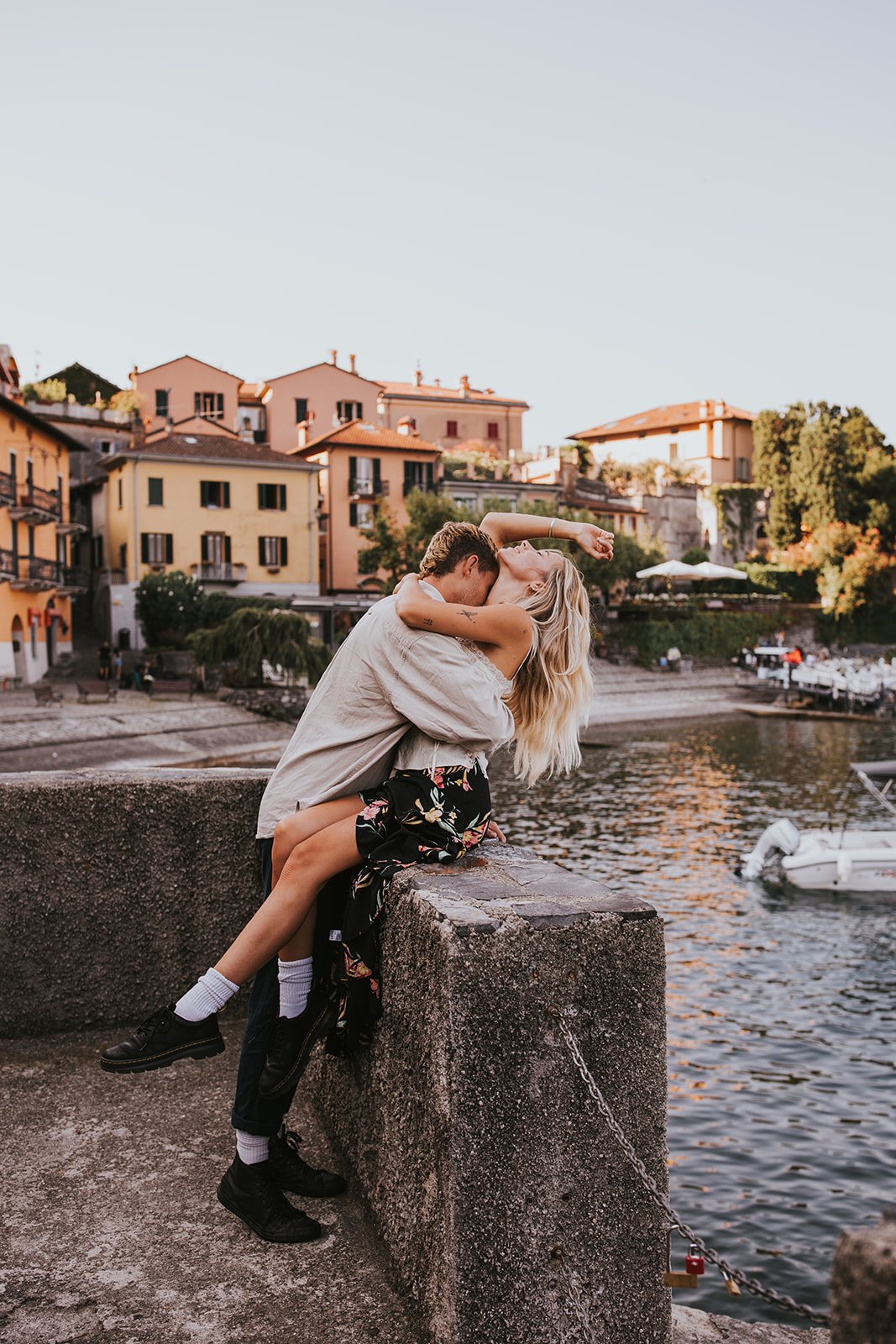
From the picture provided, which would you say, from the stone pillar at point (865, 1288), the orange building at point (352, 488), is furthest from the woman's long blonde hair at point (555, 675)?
the orange building at point (352, 488)

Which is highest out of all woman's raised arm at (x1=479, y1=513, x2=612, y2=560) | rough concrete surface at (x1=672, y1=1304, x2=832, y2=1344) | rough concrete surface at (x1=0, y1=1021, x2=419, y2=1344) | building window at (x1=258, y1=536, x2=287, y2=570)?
building window at (x1=258, y1=536, x2=287, y2=570)

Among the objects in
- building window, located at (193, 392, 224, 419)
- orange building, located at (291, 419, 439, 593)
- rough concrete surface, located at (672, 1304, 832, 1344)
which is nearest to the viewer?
rough concrete surface, located at (672, 1304, 832, 1344)

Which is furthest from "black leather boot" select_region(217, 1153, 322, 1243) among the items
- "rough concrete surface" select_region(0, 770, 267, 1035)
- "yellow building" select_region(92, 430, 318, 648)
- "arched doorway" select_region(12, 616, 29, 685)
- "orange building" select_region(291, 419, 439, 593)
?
"orange building" select_region(291, 419, 439, 593)

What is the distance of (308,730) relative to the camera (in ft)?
10.9

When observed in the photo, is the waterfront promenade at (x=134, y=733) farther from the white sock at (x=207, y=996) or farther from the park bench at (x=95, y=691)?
the white sock at (x=207, y=996)

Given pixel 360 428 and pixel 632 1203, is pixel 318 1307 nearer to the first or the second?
pixel 632 1203

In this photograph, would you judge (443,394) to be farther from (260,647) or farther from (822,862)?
(822,862)

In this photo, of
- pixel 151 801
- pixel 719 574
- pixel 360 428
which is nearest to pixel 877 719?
pixel 719 574

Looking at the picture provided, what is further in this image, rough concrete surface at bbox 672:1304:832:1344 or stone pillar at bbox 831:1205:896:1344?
rough concrete surface at bbox 672:1304:832:1344

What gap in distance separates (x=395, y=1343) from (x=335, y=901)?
42.3 inches

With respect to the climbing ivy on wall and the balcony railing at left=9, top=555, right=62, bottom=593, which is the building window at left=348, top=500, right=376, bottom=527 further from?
the climbing ivy on wall

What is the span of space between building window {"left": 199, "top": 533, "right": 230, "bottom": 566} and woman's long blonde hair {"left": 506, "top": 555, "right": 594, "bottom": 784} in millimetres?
54140

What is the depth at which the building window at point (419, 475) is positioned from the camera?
211ft

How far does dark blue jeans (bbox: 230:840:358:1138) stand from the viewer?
124 inches
